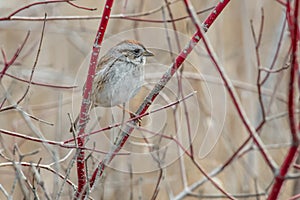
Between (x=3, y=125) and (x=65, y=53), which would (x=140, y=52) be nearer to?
(x=3, y=125)

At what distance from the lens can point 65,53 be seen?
5699mm

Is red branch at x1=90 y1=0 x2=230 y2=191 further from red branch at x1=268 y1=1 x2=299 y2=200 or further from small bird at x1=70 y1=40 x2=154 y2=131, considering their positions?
red branch at x1=268 y1=1 x2=299 y2=200

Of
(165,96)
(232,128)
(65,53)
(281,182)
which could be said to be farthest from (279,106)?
(281,182)

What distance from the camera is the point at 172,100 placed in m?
3.23

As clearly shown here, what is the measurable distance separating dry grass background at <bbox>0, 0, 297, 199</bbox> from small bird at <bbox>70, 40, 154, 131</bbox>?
0.74 ft

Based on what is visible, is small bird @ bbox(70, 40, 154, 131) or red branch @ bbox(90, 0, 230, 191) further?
small bird @ bbox(70, 40, 154, 131)

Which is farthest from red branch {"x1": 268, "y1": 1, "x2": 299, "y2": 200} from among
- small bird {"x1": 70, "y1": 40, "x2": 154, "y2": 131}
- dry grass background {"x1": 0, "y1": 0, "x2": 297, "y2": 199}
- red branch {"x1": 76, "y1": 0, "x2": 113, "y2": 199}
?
dry grass background {"x1": 0, "y1": 0, "x2": 297, "y2": 199}

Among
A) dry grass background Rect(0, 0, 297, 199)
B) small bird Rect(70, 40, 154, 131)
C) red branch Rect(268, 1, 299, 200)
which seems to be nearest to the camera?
red branch Rect(268, 1, 299, 200)

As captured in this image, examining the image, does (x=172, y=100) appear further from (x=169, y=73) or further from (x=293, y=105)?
(x=293, y=105)

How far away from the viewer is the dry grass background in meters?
3.34

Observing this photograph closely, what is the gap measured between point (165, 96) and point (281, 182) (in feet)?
5.05

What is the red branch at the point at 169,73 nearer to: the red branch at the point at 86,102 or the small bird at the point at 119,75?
the red branch at the point at 86,102

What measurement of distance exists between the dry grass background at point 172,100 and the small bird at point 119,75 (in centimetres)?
23

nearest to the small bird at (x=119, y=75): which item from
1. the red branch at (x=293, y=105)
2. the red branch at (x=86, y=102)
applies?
the red branch at (x=86, y=102)
